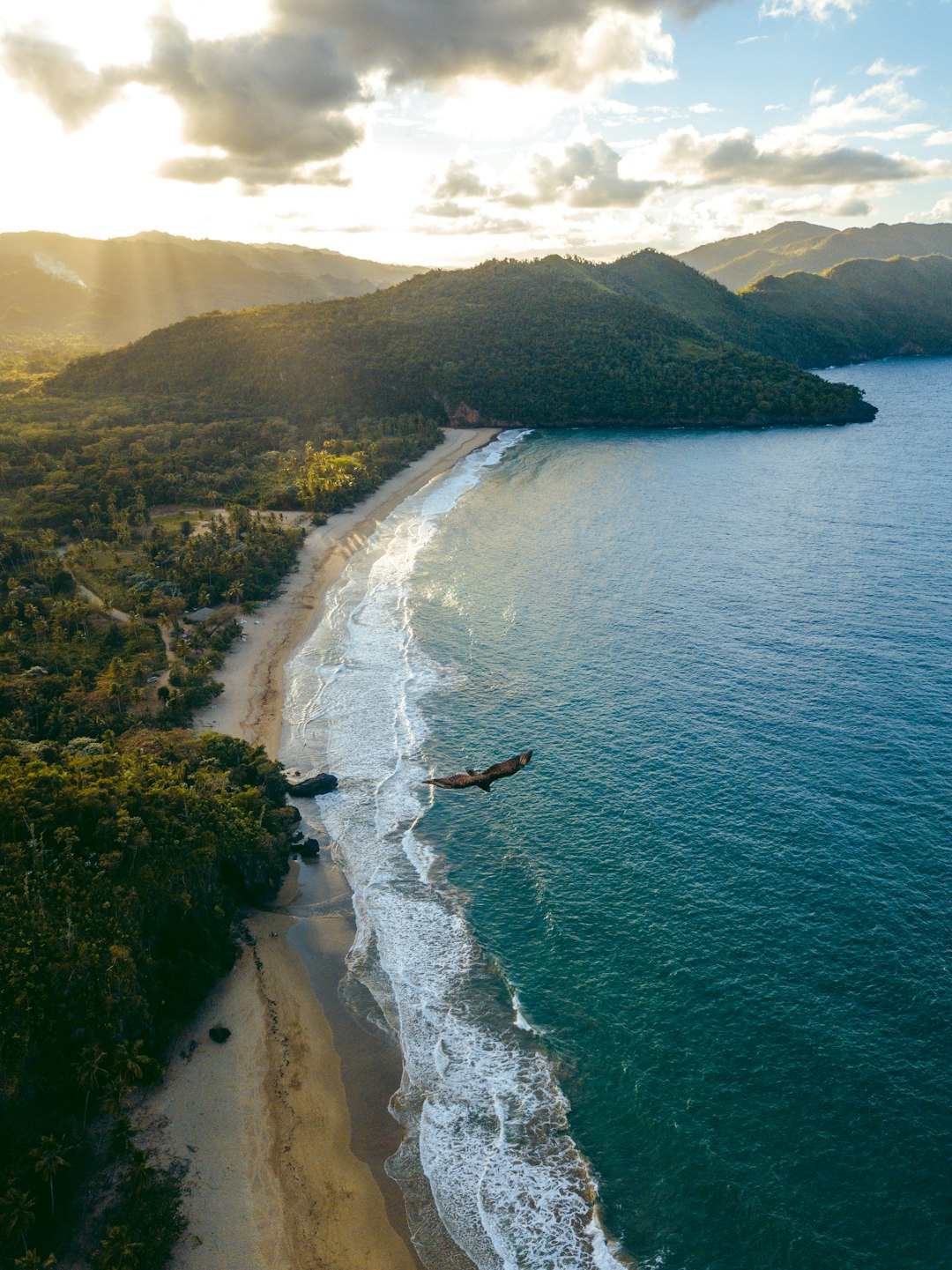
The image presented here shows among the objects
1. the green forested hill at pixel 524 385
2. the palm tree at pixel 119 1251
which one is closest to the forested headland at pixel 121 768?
the palm tree at pixel 119 1251

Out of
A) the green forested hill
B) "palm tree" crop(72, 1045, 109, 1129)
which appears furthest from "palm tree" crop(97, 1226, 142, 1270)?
the green forested hill

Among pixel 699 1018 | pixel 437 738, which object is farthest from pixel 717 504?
pixel 699 1018

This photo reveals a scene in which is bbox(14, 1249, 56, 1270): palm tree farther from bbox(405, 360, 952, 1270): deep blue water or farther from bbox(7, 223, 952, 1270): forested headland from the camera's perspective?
bbox(405, 360, 952, 1270): deep blue water

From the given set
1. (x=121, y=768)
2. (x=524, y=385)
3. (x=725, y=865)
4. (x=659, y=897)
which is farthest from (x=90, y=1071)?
(x=524, y=385)

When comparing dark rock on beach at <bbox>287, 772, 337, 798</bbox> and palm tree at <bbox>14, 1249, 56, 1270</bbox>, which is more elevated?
palm tree at <bbox>14, 1249, 56, 1270</bbox>

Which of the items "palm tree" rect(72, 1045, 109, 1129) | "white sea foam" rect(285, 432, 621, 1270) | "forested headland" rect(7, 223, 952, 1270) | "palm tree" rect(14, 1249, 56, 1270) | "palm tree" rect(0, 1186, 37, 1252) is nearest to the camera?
"palm tree" rect(14, 1249, 56, 1270)

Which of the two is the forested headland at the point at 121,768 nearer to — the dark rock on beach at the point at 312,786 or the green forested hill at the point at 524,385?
the dark rock on beach at the point at 312,786
